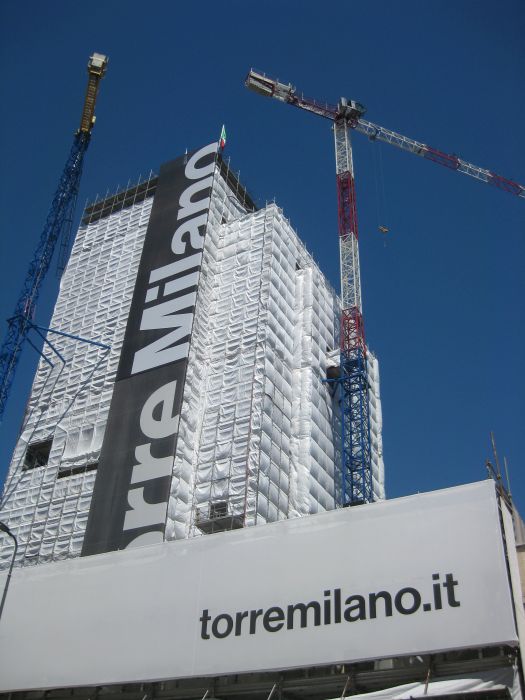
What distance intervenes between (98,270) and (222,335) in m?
15.1

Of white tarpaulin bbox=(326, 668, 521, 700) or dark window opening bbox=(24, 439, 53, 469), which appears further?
dark window opening bbox=(24, 439, 53, 469)

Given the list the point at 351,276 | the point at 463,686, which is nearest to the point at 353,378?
the point at 351,276

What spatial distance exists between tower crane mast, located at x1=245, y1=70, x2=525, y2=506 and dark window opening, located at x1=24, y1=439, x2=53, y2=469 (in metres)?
21.8

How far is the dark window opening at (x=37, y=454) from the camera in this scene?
5850 cm

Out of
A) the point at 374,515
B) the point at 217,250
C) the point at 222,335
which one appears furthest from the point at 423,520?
the point at 217,250

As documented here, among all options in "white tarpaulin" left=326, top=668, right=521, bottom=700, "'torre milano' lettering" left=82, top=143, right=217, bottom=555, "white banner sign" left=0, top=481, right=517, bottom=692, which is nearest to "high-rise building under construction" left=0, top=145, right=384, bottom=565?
"'torre milano' lettering" left=82, top=143, right=217, bottom=555

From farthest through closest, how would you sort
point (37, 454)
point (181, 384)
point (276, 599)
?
1. point (37, 454)
2. point (181, 384)
3. point (276, 599)

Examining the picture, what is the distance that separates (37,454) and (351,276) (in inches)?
1179

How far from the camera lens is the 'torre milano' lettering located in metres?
49.1

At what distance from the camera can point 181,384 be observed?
173 feet

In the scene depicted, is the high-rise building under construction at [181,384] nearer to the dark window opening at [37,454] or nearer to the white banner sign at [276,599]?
the dark window opening at [37,454]

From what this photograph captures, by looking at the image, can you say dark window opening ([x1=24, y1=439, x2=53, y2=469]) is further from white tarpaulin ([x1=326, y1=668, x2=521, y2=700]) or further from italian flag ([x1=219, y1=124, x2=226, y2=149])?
white tarpaulin ([x1=326, y1=668, x2=521, y2=700])

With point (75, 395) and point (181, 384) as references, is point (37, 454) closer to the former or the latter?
point (75, 395)

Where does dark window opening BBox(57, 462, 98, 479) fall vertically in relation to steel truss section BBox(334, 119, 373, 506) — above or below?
below
